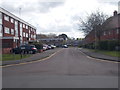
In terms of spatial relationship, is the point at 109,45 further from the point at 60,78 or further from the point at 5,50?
the point at 60,78

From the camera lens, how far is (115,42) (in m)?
39.3

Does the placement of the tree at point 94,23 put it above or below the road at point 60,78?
above

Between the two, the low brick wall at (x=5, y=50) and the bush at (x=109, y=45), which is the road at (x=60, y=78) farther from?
the low brick wall at (x=5, y=50)

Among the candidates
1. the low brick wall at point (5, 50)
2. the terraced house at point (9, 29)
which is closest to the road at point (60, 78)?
the low brick wall at point (5, 50)

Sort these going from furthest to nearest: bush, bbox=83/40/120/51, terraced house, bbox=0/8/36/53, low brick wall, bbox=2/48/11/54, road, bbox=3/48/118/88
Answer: terraced house, bbox=0/8/36/53
low brick wall, bbox=2/48/11/54
bush, bbox=83/40/120/51
road, bbox=3/48/118/88

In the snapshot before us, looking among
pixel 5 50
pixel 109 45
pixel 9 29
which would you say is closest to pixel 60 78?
pixel 109 45

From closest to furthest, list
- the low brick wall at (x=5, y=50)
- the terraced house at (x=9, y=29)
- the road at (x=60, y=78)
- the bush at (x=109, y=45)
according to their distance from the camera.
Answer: the road at (x=60, y=78), the bush at (x=109, y=45), the low brick wall at (x=5, y=50), the terraced house at (x=9, y=29)

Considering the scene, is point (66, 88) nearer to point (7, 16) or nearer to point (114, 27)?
point (7, 16)

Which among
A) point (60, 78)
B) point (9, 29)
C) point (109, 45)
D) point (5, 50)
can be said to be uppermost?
point (9, 29)

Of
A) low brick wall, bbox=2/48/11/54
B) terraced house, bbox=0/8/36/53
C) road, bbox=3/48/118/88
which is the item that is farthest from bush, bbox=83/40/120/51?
road, bbox=3/48/118/88

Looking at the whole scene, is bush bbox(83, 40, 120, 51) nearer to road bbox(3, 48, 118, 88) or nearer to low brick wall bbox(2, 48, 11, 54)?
low brick wall bbox(2, 48, 11, 54)

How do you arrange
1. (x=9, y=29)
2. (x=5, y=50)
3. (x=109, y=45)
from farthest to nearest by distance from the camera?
(x=9, y=29)
(x=5, y=50)
(x=109, y=45)

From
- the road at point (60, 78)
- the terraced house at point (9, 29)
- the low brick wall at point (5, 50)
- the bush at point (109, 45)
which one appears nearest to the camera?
the road at point (60, 78)

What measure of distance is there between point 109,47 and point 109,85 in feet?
109
